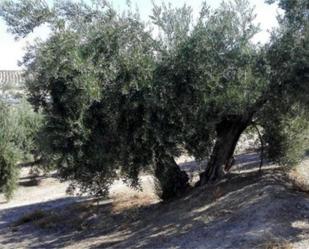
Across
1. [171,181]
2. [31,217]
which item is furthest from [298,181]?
[31,217]

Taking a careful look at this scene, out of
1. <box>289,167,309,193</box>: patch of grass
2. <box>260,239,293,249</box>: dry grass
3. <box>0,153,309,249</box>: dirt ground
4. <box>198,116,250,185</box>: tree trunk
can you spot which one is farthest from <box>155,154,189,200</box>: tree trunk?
<box>260,239,293,249</box>: dry grass

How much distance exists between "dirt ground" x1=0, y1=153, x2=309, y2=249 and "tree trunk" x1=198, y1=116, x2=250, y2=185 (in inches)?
15.0

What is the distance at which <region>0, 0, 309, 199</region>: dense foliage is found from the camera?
33.3ft

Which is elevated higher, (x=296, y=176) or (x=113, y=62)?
(x=113, y=62)

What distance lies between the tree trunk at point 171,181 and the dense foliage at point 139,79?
2.11 feet

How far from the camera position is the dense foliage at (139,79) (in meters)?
10.2

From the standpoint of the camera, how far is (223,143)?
1198 cm

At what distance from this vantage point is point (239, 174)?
1232cm

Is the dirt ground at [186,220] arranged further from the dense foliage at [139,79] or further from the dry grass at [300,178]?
the dense foliage at [139,79]

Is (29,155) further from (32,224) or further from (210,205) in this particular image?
(210,205)

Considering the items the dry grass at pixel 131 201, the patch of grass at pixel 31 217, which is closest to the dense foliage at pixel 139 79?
the dry grass at pixel 131 201

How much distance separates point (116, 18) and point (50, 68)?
1.72 m

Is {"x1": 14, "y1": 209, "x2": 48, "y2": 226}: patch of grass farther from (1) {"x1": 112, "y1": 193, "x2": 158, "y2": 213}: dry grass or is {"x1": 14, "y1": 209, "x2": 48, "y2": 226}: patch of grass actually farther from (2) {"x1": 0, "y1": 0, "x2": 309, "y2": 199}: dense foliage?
(2) {"x1": 0, "y1": 0, "x2": 309, "y2": 199}: dense foliage

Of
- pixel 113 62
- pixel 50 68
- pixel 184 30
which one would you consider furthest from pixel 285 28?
pixel 50 68
